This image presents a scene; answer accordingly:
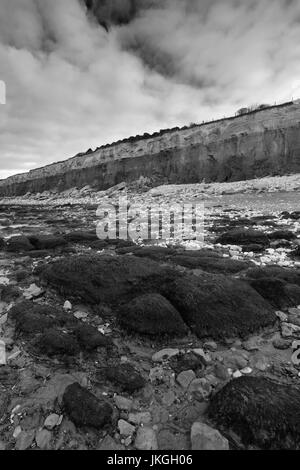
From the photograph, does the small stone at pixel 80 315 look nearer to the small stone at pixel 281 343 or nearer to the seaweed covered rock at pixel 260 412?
the seaweed covered rock at pixel 260 412

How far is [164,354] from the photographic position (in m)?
4.23

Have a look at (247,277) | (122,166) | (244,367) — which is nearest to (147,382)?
(244,367)

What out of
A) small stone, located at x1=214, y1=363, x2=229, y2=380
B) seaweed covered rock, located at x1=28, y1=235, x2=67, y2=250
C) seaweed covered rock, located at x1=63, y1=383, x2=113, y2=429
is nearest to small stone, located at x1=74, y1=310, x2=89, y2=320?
seaweed covered rock, located at x1=63, y1=383, x2=113, y2=429

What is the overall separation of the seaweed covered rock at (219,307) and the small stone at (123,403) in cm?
164

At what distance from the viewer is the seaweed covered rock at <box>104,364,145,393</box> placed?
3.63 metres

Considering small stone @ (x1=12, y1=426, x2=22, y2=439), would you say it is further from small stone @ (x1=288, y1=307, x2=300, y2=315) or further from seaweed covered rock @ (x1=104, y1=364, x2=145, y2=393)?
small stone @ (x1=288, y1=307, x2=300, y2=315)

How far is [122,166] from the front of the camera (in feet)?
242

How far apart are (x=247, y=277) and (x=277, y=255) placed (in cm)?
298

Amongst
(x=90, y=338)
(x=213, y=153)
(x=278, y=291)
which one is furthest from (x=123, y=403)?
(x=213, y=153)

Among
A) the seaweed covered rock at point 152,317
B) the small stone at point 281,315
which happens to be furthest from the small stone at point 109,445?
the small stone at point 281,315

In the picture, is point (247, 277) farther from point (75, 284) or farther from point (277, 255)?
point (75, 284)

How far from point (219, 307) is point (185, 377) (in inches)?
59.9

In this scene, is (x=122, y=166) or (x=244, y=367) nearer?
(x=244, y=367)
